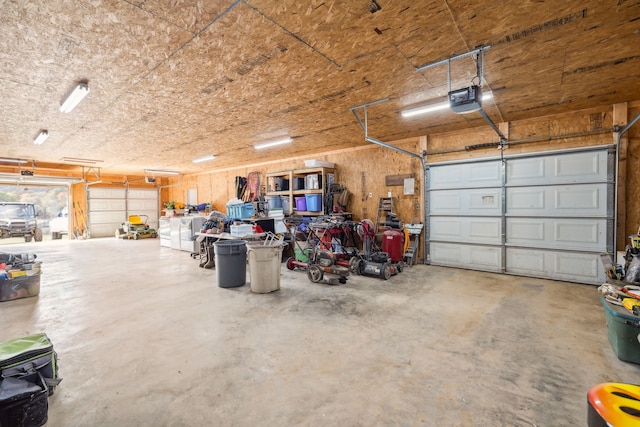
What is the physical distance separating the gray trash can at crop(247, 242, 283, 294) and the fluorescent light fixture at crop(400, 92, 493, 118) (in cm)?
306

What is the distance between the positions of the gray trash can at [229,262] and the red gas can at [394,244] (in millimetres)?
3084

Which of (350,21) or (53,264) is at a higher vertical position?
(350,21)

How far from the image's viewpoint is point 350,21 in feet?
7.91

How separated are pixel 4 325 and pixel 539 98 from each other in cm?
763

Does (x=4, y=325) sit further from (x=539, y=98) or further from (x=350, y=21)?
(x=539, y=98)

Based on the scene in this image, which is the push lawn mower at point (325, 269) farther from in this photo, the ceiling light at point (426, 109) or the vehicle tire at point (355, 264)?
the ceiling light at point (426, 109)

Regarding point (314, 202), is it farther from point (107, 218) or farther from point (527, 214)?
point (107, 218)

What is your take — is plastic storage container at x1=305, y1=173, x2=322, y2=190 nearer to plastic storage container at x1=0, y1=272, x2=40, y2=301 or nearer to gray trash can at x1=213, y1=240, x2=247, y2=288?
gray trash can at x1=213, y1=240, x2=247, y2=288

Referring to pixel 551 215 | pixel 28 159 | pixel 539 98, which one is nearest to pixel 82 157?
pixel 28 159

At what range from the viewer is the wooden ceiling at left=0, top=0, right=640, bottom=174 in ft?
7.47

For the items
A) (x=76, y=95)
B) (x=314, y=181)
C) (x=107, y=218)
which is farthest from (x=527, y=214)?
(x=107, y=218)

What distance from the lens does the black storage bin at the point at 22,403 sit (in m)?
1.56

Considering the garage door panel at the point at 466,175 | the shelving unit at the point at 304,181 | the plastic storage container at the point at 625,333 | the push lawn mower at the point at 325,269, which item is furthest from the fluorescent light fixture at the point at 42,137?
the plastic storage container at the point at 625,333

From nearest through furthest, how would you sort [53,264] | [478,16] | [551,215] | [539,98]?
[478,16], [539,98], [551,215], [53,264]
